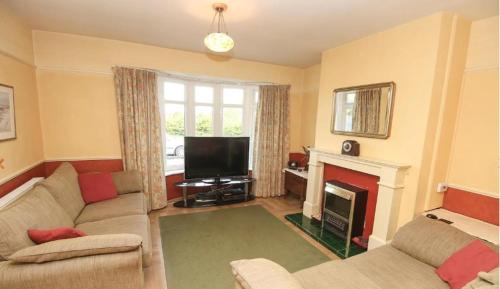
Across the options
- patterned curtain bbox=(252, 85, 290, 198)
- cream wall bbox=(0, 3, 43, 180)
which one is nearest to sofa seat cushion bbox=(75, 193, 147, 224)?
cream wall bbox=(0, 3, 43, 180)

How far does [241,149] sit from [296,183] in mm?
1189

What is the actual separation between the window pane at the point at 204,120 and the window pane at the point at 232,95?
0.37 meters

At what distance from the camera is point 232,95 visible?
4.55m

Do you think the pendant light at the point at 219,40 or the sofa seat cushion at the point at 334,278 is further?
the pendant light at the point at 219,40

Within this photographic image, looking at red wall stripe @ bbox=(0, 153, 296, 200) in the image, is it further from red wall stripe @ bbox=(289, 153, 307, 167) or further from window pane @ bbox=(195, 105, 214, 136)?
red wall stripe @ bbox=(289, 153, 307, 167)

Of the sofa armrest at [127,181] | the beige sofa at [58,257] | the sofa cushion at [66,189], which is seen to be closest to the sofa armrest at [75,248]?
the beige sofa at [58,257]

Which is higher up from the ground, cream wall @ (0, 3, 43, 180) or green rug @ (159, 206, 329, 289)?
cream wall @ (0, 3, 43, 180)

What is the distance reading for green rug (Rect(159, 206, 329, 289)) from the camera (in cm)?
222

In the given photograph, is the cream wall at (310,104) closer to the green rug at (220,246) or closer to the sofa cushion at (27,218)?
the green rug at (220,246)

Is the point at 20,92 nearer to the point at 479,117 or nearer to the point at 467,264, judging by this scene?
the point at 467,264

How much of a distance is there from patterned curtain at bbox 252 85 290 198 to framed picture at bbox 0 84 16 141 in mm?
3269

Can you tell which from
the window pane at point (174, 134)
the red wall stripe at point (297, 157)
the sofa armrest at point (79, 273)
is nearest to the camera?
the sofa armrest at point (79, 273)

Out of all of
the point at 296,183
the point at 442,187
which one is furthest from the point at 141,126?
the point at 442,187

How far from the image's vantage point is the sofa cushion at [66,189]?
7.32 feet
